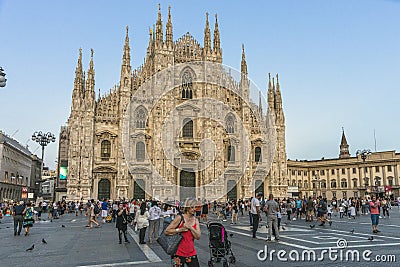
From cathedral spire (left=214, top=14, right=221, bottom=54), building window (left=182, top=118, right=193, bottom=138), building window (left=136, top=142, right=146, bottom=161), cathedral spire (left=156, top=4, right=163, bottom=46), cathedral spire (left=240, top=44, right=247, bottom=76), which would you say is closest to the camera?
building window (left=136, top=142, right=146, bottom=161)

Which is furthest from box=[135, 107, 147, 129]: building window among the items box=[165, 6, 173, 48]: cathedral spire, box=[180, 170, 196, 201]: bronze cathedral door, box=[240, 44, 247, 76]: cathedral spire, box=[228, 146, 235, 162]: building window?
box=[240, 44, 247, 76]: cathedral spire

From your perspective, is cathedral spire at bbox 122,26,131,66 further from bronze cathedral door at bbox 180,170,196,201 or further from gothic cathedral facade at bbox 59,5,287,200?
bronze cathedral door at bbox 180,170,196,201

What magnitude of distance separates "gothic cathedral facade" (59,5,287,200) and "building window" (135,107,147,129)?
11 centimetres

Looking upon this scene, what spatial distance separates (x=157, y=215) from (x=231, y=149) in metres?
30.1

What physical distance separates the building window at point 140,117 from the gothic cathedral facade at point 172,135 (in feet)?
0.36

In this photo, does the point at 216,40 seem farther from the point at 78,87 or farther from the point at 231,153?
the point at 78,87

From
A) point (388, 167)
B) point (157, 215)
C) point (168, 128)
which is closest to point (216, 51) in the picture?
point (168, 128)

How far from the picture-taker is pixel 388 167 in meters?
67.8

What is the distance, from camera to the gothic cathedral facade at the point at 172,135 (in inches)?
1452

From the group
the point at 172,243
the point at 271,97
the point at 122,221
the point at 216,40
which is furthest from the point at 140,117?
the point at 172,243

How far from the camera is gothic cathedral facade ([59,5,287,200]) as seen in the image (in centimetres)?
3688

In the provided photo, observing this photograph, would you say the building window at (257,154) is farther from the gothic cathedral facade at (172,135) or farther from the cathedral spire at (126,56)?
the cathedral spire at (126,56)

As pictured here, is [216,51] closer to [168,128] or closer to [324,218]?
[168,128]

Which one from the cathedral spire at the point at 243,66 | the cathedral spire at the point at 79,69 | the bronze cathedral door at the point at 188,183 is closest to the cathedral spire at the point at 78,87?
the cathedral spire at the point at 79,69
